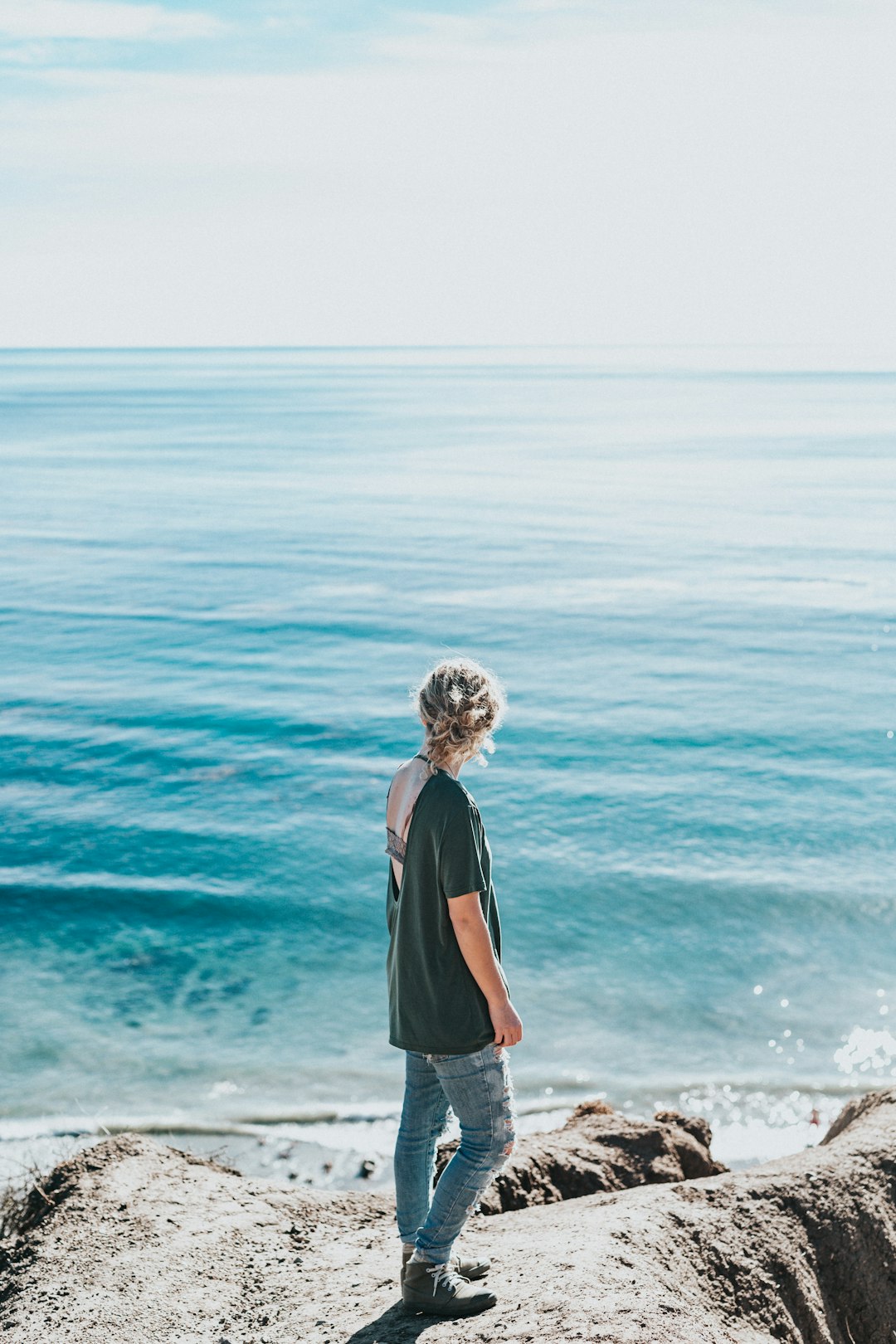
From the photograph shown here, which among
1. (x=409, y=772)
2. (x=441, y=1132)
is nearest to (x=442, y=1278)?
(x=441, y=1132)

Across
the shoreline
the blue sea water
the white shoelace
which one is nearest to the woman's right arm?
the white shoelace

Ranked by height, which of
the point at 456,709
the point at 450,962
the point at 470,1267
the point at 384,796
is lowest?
the point at 384,796

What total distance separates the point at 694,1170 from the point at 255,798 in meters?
12.7

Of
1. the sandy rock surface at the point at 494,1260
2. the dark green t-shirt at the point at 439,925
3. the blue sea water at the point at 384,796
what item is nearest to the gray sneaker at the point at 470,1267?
the sandy rock surface at the point at 494,1260

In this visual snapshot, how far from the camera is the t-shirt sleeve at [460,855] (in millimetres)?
4246

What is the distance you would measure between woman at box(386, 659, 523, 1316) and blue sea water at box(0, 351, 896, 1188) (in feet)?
22.5

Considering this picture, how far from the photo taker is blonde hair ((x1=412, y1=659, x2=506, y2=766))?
4.34m

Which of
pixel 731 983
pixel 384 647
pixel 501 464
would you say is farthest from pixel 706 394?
pixel 731 983

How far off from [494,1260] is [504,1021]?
1.65m

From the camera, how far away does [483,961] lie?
4.36 metres

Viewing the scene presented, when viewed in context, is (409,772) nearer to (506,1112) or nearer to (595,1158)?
(506,1112)

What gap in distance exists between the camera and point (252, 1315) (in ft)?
17.1

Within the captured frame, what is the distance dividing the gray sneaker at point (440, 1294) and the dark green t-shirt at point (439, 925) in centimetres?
103

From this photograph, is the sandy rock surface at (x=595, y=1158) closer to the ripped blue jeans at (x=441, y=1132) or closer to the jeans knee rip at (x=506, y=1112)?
the ripped blue jeans at (x=441, y=1132)
